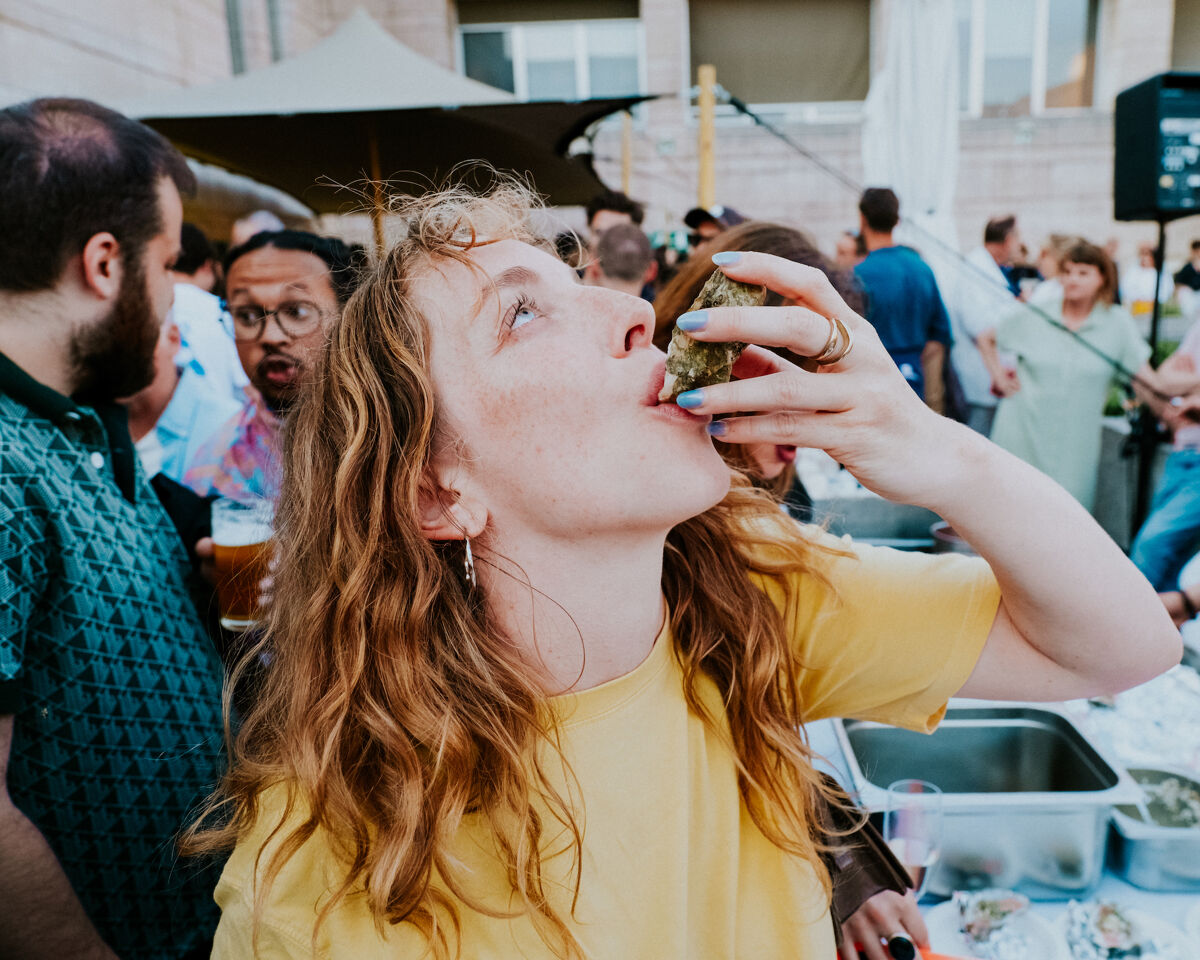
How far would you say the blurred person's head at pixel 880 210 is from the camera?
5.48 m

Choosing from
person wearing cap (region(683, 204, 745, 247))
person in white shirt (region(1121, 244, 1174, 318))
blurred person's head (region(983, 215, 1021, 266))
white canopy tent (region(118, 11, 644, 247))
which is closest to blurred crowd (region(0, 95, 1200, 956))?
white canopy tent (region(118, 11, 644, 247))

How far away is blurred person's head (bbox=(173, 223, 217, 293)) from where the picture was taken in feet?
14.7

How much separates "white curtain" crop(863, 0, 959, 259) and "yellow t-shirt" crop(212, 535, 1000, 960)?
6.69 metres

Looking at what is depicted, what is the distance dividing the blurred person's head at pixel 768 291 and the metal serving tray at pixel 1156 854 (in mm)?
1091

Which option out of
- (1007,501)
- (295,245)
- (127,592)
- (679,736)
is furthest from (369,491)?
(295,245)

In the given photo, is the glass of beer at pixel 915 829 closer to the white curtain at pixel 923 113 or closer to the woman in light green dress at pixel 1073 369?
the woman in light green dress at pixel 1073 369

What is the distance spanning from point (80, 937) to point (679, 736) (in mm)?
1167

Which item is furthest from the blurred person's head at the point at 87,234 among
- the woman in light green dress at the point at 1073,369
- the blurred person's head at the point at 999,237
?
the blurred person's head at the point at 999,237

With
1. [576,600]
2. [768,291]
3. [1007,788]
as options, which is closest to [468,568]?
[576,600]

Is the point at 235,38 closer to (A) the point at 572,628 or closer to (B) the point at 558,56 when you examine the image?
(B) the point at 558,56

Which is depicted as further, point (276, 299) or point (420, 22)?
point (420, 22)

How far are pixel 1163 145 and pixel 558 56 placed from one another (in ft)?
41.8

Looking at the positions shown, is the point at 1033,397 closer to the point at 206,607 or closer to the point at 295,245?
the point at 295,245

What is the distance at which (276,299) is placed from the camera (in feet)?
9.25
